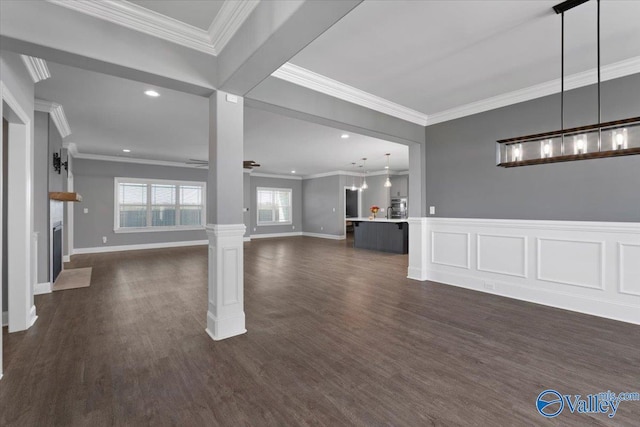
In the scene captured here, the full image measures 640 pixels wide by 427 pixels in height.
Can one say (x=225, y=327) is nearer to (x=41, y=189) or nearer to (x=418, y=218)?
(x=41, y=189)

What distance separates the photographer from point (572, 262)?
3.38 metres

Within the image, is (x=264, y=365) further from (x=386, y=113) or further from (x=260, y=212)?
(x=260, y=212)

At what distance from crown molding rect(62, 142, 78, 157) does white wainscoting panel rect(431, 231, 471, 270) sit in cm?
781

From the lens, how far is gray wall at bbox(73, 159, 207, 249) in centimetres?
766

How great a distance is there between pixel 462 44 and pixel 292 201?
400 inches

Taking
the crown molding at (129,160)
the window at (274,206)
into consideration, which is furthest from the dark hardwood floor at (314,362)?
the window at (274,206)

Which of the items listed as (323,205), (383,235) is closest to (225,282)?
(383,235)

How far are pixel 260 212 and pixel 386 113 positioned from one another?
825 centimetres

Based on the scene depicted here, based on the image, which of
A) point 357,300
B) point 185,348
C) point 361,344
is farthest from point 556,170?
point 185,348

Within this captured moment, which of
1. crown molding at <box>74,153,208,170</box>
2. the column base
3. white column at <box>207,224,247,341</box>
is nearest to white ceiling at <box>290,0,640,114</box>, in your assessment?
white column at <box>207,224,247,341</box>

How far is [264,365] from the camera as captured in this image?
2201mm

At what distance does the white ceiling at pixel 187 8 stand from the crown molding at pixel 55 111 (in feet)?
9.88

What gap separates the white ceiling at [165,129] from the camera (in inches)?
143

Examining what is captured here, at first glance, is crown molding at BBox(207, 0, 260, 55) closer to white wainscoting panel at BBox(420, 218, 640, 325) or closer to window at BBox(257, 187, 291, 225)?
white wainscoting panel at BBox(420, 218, 640, 325)
